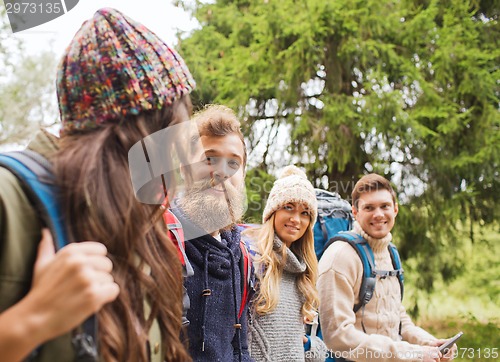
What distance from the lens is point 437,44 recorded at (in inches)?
357

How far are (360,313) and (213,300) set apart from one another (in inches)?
66.1

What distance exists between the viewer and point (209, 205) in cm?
266

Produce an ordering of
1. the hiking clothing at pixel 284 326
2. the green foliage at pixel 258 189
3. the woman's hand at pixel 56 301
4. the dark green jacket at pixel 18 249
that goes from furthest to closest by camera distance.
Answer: the green foliage at pixel 258 189 → the hiking clothing at pixel 284 326 → the dark green jacket at pixel 18 249 → the woman's hand at pixel 56 301

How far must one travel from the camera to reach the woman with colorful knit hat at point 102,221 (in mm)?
942

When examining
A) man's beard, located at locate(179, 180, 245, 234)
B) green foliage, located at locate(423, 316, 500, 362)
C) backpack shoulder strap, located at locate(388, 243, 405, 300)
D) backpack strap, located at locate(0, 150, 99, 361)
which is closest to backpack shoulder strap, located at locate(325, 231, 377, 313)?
backpack shoulder strap, located at locate(388, 243, 405, 300)

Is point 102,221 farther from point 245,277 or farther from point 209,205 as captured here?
point 245,277

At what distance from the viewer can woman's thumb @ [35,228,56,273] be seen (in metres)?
0.99

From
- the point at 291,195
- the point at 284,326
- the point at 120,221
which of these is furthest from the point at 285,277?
the point at 120,221

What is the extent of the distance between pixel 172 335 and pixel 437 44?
885 cm

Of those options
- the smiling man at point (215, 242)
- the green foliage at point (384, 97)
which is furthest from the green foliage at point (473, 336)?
the smiling man at point (215, 242)

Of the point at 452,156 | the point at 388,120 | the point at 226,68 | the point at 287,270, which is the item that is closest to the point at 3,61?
the point at 226,68

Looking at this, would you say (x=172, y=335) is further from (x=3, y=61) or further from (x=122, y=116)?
(x=3, y=61)

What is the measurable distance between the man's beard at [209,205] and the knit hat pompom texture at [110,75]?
1.41m

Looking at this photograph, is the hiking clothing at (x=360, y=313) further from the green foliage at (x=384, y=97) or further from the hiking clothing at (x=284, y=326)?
the green foliage at (x=384, y=97)
